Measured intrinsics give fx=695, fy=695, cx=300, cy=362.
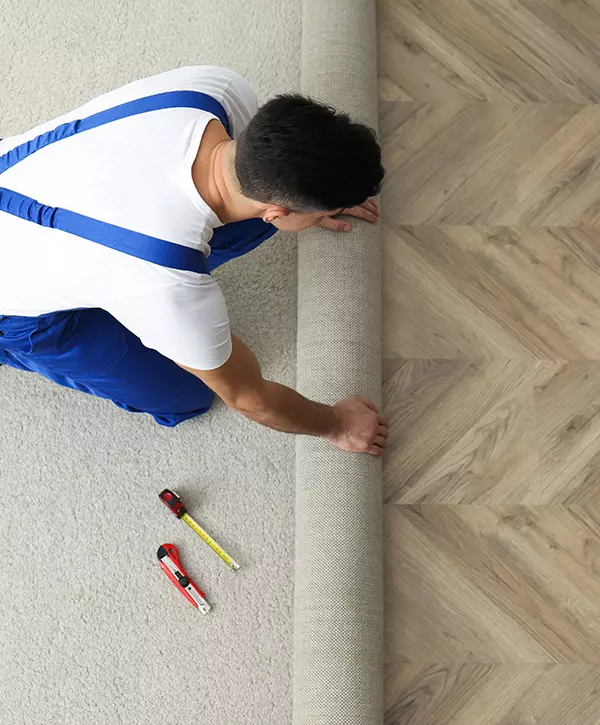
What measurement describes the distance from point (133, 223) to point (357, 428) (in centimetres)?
53

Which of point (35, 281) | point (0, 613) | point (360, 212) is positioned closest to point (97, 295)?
point (35, 281)

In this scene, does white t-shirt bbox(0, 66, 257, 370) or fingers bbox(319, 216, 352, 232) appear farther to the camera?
fingers bbox(319, 216, 352, 232)

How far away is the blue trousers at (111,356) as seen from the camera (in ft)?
3.63

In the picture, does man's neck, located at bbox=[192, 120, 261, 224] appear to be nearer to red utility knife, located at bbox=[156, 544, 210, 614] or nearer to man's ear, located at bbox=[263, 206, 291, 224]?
man's ear, located at bbox=[263, 206, 291, 224]

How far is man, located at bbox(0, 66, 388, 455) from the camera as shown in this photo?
0.84 meters

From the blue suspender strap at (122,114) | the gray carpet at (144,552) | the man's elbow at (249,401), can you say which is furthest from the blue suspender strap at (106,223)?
the gray carpet at (144,552)

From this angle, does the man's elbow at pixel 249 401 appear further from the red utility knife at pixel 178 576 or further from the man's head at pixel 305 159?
the red utility knife at pixel 178 576

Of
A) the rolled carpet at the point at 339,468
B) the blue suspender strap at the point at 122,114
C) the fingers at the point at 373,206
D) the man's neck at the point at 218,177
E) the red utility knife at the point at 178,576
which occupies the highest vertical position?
the blue suspender strap at the point at 122,114

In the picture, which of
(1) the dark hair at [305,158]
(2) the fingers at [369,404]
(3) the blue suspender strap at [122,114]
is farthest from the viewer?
(2) the fingers at [369,404]

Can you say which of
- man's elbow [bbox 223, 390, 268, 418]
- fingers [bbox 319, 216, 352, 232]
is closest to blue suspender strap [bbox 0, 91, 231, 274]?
man's elbow [bbox 223, 390, 268, 418]

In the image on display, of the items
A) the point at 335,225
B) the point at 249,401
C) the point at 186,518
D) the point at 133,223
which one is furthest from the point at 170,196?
the point at 186,518

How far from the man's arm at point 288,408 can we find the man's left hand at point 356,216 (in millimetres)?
330

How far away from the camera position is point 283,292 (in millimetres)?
1453

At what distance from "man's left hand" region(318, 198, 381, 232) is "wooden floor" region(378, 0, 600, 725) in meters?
0.08
